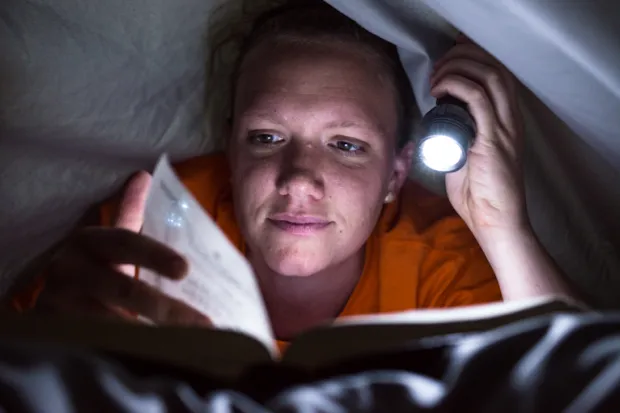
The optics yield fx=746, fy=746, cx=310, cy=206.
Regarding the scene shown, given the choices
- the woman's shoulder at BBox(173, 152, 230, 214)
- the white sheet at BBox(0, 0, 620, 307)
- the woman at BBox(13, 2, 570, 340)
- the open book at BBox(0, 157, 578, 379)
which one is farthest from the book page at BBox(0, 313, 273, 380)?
the woman's shoulder at BBox(173, 152, 230, 214)

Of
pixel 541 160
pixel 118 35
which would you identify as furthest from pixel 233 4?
pixel 541 160

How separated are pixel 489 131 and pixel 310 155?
9.7 inches

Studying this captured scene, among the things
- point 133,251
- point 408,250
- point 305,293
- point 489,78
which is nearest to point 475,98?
point 489,78

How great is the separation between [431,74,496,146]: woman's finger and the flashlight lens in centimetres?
7

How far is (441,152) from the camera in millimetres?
957

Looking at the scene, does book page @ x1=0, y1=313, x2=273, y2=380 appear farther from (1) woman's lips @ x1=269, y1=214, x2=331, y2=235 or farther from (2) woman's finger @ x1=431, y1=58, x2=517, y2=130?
(2) woman's finger @ x1=431, y1=58, x2=517, y2=130

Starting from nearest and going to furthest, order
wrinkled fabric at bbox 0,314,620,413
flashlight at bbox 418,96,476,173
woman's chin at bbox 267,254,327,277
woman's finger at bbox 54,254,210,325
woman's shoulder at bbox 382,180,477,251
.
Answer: wrinkled fabric at bbox 0,314,620,413
woman's finger at bbox 54,254,210,325
flashlight at bbox 418,96,476,173
woman's chin at bbox 267,254,327,277
woman's shoulder at bbox 382,180,477,251

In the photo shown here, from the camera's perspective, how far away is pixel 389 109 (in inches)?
43.9

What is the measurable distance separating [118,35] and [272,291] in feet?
1.46

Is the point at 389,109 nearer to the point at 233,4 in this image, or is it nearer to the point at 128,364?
the point at 233,4

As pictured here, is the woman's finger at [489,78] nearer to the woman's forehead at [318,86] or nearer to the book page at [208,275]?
the woman's forehead at [318,86]

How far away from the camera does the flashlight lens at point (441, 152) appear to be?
0.94m

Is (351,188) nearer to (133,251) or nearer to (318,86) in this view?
(318,86)

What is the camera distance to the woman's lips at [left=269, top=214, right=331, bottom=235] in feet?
3.38
